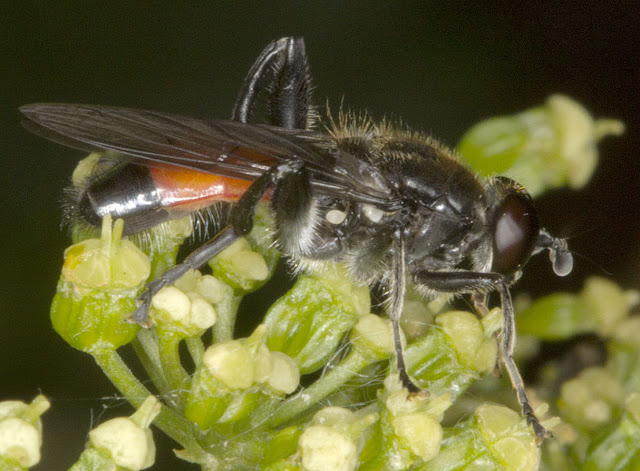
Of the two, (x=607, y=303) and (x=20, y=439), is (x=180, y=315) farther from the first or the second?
(x=607, y=303)

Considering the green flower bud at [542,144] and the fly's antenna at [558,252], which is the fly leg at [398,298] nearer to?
the fly's antenna at [558,252]

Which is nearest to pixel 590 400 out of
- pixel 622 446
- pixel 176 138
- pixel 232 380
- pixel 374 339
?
pixel 622 446

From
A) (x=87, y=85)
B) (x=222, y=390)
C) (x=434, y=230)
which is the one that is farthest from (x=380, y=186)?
(x=87, y=85)

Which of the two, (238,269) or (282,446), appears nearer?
(282,446)

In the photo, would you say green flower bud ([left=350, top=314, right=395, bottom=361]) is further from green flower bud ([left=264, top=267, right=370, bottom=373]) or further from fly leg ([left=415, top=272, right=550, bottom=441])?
fly leg ([left=415, top=272, right=550, bottom=441])

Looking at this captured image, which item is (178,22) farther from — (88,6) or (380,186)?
(380,186)

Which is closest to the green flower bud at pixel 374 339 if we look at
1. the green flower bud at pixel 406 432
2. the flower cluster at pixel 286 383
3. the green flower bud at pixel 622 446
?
the flower cluster at pixel 286 383

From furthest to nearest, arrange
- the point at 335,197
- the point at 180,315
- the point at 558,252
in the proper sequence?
the point at 558,252
the point at 335,197
the point at 180,315
